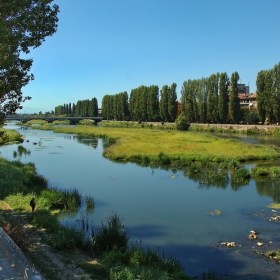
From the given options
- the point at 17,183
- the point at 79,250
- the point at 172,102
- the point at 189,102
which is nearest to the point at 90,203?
the point at 17,183

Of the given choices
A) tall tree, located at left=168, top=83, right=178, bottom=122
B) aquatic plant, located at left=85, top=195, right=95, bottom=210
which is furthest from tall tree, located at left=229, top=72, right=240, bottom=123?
aquatic plant, located at left=85, top=195, right=95, bottom=210

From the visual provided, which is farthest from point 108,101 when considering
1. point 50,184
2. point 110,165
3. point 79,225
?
point 79,225

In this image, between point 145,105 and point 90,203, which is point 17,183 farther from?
point 145,105

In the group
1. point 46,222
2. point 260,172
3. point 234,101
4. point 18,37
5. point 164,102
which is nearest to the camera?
point 18,37

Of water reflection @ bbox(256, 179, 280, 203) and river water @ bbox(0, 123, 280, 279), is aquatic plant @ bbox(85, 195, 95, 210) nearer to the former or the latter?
river water @ bbox(0, 123, 280, 279)

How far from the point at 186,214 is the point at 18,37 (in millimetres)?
10871

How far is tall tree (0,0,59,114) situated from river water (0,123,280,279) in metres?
6.13

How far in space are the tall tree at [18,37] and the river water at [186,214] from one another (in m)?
6.13

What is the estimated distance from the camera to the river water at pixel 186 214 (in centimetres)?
1050

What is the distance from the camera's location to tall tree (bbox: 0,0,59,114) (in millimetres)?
8164

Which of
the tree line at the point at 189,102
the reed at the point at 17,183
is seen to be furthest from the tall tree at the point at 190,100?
the reed at the point at 17,183

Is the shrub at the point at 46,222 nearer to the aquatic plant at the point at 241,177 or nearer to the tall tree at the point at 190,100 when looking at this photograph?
the aquatic plant at the point at 241,177

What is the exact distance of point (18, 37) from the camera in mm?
8375

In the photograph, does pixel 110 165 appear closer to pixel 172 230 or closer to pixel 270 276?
pixel 172 230
